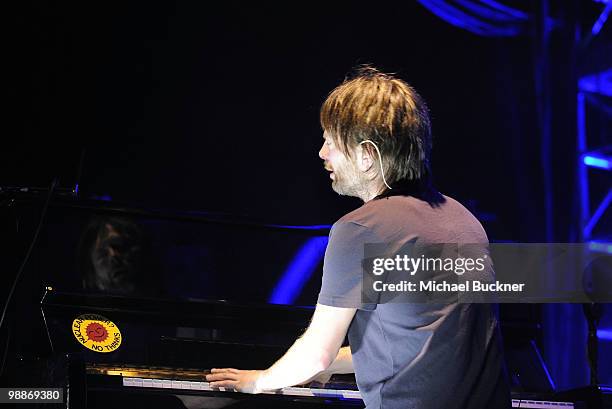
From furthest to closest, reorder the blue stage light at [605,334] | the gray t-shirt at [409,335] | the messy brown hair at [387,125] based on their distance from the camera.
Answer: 1. the blue stage light at [605,334]
2. the messy brown hair at [387,125]
3. the gray t-shirt at [409,335]

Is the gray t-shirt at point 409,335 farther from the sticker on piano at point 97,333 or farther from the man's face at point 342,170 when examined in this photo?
the sticker on piano at point 97,333

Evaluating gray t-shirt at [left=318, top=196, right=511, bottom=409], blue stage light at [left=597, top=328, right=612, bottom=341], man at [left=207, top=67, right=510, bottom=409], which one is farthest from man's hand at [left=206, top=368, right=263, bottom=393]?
blue stage light at [left=597, top=328, right=612, bottom=341]

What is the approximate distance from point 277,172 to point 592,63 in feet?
8.15

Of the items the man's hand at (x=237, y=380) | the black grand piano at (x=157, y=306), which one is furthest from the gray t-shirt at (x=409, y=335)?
the black grand piano at (x=157, y=306)

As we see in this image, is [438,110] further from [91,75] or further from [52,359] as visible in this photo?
[52,359]

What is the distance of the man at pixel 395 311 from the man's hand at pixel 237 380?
0.11 meters

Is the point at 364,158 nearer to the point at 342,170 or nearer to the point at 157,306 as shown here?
the point at 342,170

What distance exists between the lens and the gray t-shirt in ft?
5.50

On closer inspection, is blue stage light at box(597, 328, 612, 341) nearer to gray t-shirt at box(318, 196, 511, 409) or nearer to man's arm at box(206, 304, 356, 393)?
gray t-shirt at box(318, 196, 511, 409)

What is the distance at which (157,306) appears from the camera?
2.87 meters

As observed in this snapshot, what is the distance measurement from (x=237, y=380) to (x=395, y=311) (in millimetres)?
556

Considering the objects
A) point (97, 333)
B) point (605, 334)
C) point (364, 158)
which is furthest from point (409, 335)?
point (605, 334)

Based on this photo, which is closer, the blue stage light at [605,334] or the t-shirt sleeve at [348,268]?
the t-shirt sleeve at [348,268]

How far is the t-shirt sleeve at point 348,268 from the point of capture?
1.69 metres
